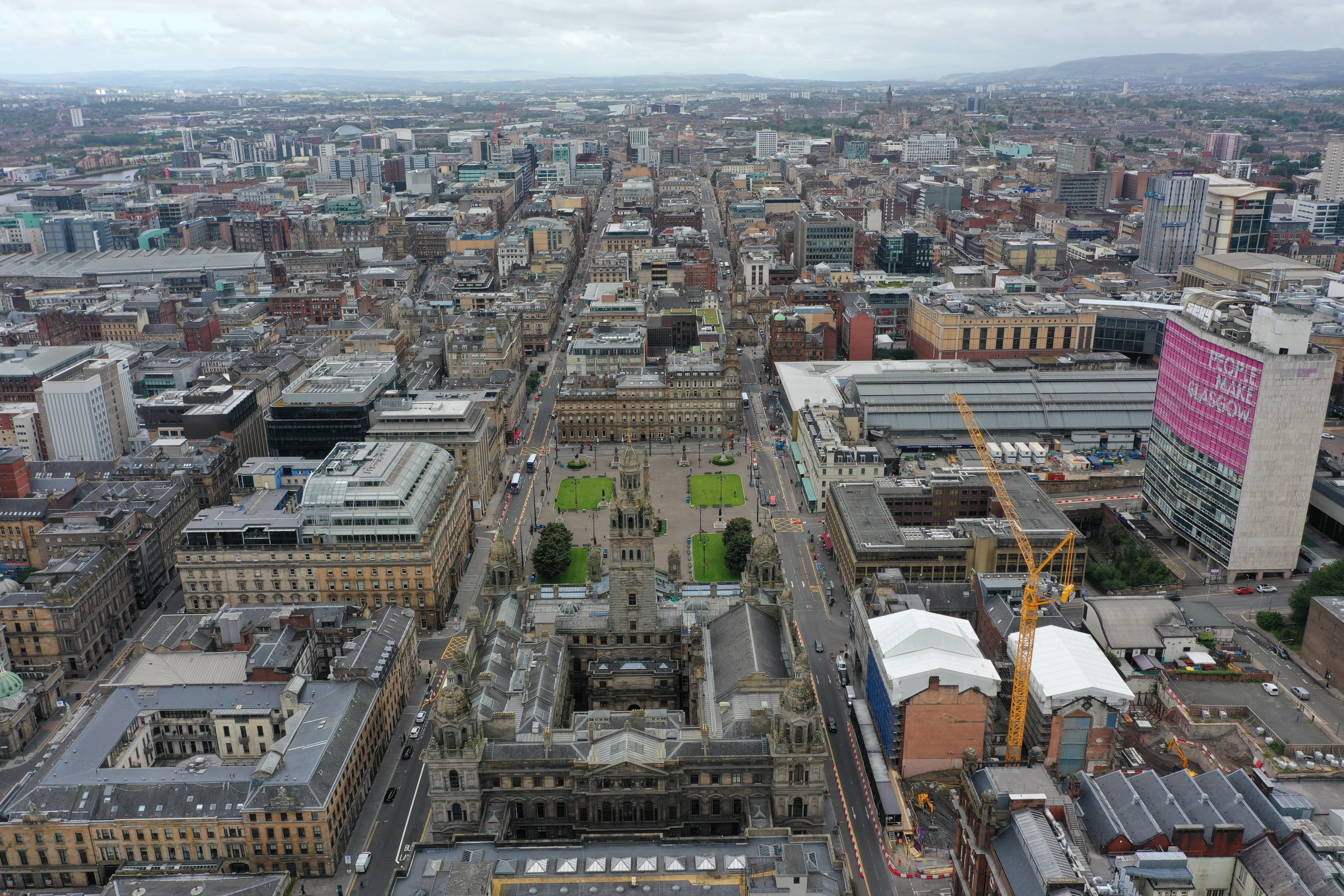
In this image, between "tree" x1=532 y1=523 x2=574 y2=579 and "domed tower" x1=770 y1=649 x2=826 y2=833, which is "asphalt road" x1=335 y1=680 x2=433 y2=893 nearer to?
"domed tower" x1=770 y1=649 x2=826 y2=833

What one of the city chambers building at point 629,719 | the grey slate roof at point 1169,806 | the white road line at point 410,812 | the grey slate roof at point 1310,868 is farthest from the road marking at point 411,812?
the grey slate roof at point 1310,868

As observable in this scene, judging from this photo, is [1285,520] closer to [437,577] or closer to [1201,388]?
[1201,388]

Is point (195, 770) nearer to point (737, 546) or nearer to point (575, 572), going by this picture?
point (575, 572)

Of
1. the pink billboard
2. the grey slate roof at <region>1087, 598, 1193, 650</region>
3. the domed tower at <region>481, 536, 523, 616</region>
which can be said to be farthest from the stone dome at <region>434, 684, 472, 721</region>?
the pink billboard

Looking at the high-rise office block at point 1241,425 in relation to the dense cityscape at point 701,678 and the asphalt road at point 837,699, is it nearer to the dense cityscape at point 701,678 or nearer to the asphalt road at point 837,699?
the dense cityscape at point 701,678

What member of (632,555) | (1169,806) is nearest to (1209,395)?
(1169,806)

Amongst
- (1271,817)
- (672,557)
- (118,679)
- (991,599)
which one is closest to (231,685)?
(118,679)
